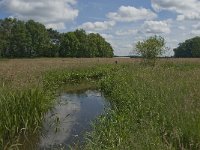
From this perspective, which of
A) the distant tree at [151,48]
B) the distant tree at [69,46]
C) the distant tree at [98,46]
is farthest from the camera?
the distant tree at [98,46]

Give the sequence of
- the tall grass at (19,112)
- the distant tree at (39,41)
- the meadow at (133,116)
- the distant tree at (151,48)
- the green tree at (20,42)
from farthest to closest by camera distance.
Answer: the distant tree at (39,41) → the green tree at (20,42) → the distant tree at (151,48) → the tall grass at (19,112) → the meadow at (133,116)

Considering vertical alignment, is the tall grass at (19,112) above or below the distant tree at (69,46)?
below

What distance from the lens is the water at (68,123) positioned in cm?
1003

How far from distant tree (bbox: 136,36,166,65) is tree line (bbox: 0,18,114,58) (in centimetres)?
5457

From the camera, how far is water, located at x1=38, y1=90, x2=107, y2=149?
1003cm

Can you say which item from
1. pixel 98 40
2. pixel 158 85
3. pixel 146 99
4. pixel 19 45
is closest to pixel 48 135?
pixel 146 99

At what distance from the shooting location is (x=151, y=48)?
32625 mm

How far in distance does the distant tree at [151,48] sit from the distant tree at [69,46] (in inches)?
2149

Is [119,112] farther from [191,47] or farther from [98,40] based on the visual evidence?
[191,47]

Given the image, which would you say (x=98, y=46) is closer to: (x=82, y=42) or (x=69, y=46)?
(x=82, y=42)

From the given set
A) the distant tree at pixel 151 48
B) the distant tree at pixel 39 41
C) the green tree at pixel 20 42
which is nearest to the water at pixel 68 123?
the distant tree at pixel 151 48

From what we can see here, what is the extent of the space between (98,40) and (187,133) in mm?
91317

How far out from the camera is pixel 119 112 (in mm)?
11023

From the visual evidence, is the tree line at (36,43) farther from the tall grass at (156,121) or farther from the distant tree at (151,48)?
the tall grass at (156,121)
